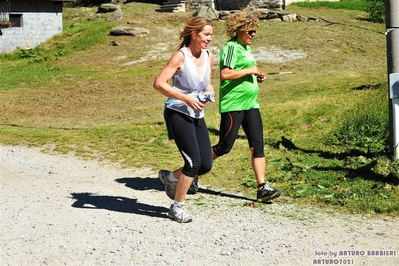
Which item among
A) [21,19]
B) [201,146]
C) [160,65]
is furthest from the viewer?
[21,19]

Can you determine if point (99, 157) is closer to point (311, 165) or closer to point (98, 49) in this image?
point (311, 165)

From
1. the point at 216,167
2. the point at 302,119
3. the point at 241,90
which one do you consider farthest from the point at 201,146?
the point at 302,119

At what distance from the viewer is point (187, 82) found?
6.32m

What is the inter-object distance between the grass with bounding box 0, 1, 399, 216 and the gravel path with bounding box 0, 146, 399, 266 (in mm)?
639

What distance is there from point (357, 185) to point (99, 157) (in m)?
3.79

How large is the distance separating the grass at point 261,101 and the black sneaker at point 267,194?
271mm

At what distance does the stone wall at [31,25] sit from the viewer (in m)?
25.7

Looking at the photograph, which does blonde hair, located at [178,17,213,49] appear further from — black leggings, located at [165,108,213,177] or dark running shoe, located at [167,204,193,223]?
dark running shoe, located at [167,204,193,223]

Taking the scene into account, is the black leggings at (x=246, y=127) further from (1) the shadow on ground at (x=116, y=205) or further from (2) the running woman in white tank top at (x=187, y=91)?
(1) the shadow on ground at (x=116, y=205)

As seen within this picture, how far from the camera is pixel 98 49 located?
23.1 metres

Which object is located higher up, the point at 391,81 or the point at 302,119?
the point at 391,81

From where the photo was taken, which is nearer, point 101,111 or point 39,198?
point 39,198

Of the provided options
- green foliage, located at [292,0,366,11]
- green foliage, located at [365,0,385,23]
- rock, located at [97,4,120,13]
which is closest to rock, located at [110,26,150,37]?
rock, located at [97,4,120,13]

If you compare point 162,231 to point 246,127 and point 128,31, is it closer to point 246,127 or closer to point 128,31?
point 246,127
